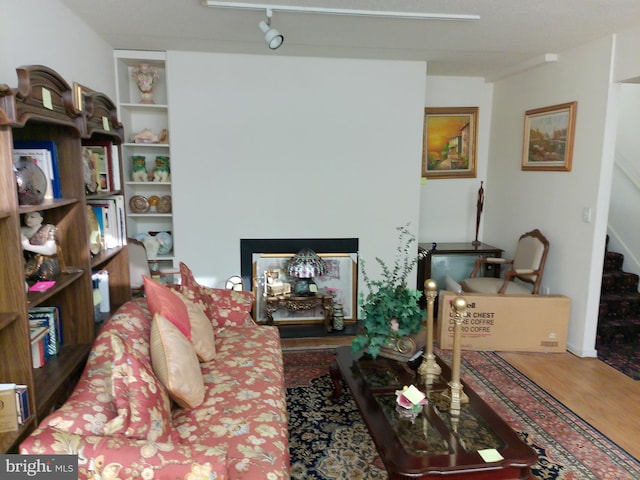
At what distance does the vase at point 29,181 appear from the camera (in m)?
1.83

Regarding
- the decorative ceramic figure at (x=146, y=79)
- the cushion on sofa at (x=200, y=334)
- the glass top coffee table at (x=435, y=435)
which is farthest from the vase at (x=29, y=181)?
the decorative ceramic figure at (x=146, y=79)

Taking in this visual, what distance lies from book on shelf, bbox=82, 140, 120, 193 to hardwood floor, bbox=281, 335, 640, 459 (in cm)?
198

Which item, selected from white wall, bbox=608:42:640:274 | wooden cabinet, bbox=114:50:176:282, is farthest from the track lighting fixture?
white wall, bbox=608:42:640:274

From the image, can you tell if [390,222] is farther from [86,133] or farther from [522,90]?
[86,133]

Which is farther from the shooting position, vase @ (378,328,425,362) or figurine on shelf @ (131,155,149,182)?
figurine on shelf @ (131,155,149,182)

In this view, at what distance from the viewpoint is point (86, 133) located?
224 cm

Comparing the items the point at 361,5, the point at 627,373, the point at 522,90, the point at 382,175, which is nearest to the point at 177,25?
the point at 361,5

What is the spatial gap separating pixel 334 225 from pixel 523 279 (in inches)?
71.0

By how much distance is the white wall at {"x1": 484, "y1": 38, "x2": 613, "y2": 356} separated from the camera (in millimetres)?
3539

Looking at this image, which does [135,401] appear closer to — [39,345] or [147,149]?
[39,345]

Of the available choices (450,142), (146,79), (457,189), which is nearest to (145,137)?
(146,79)

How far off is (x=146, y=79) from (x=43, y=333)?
2748 mm

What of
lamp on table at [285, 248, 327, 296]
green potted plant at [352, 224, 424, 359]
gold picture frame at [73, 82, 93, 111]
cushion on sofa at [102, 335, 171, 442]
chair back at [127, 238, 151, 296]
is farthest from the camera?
lamp on table at [285, 248, 327, 296]

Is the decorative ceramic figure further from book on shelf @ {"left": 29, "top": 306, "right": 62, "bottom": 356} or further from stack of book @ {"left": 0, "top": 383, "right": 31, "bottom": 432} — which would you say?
stack of book @ {"left": 0, "top": 383, "right": 31, "bottom": 432}
